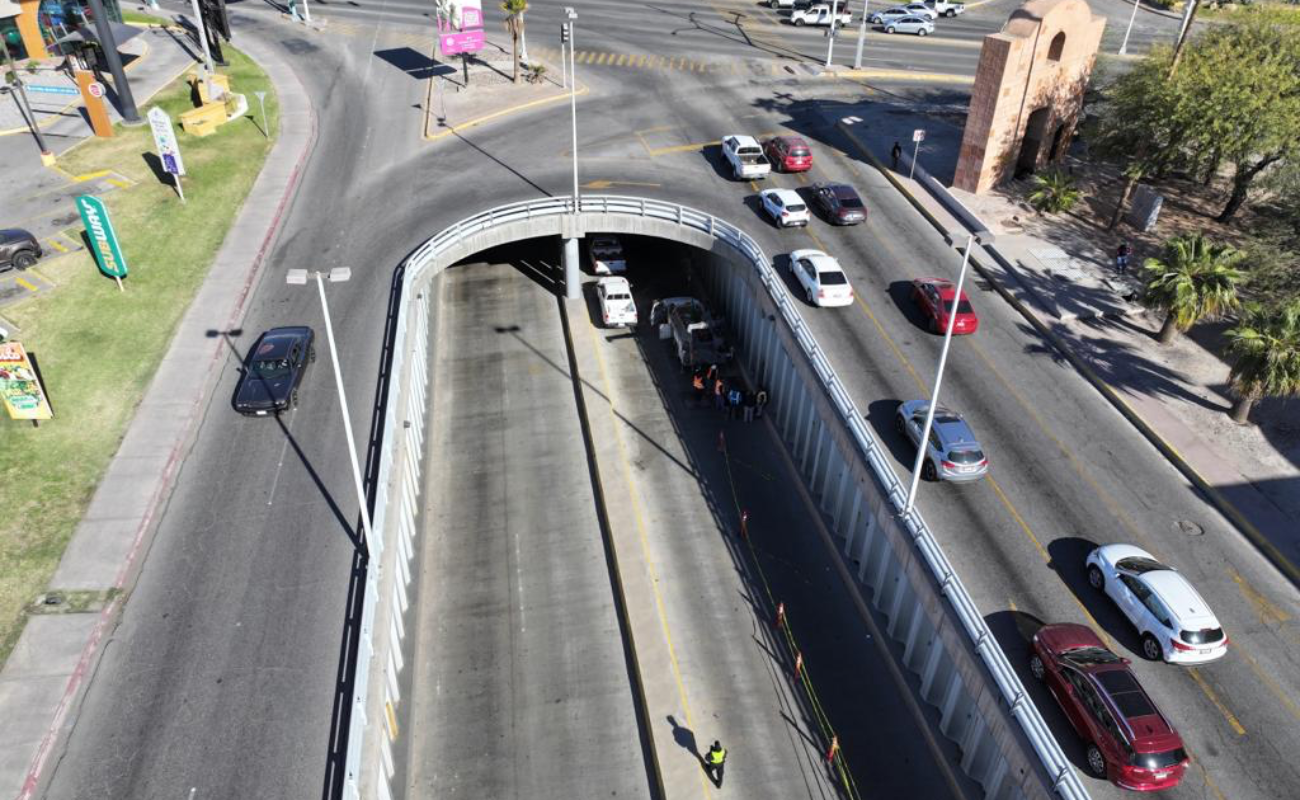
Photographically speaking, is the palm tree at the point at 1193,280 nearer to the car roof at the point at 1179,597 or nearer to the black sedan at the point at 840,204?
the black sedan at the point at 840,204

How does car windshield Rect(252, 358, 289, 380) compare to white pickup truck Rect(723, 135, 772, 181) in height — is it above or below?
below

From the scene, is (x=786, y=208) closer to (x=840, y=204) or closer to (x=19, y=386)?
(x=840, y=204)

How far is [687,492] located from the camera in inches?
1645

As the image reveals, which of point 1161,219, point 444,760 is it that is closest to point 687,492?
point 444,760

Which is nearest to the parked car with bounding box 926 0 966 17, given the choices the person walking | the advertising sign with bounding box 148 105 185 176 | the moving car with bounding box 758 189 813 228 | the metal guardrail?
the moving car with bounding box 758 189 813 228

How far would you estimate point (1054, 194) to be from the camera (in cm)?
5250

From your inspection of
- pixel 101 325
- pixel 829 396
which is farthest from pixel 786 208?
pixel 101 325

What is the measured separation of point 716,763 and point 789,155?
37.2 metres

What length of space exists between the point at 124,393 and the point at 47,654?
13729 millimetres

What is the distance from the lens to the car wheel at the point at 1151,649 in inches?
1032

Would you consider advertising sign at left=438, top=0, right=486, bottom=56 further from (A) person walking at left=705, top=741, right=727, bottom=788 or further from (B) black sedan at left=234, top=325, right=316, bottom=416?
(A) person walking at left=705, top=741, right=727, bottom=788

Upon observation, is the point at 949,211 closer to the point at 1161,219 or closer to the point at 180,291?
the point at 1161,219

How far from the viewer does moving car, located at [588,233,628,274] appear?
56094 millimetres

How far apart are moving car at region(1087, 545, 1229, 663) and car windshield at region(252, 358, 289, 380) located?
3096 centimetres
